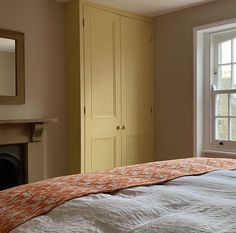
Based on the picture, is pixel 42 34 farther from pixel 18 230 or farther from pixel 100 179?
pixel 18 230

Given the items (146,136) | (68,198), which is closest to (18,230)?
(68,198)

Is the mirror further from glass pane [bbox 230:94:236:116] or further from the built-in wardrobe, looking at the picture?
glass pane [bbox 230:94:236:116]

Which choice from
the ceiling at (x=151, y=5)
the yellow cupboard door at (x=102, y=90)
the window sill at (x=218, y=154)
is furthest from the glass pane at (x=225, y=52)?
the yellow cupboard door at (x=102, y=90)

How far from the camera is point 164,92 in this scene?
13.7 feet

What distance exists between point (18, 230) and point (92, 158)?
2.56 meters

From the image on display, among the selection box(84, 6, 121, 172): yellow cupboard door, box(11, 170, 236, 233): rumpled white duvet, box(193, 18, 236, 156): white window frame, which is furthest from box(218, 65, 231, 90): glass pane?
box(11, 170, 236, 233): rumpled white duvet

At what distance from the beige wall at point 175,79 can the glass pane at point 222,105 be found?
0.29 m

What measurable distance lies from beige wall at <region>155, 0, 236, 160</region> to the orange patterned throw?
1874 millimetres

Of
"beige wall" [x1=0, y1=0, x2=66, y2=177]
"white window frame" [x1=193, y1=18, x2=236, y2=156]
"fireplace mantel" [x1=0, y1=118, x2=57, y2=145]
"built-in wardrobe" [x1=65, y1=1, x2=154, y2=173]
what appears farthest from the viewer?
"white window frame" [x1=193, y1=18, x2=236, y2=156]

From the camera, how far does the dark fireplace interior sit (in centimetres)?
328

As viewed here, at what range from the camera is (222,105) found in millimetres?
3807

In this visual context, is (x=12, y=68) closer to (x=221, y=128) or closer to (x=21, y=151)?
(x=21, y=151)

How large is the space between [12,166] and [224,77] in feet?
7.76

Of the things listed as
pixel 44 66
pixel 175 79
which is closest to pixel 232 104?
pixel 175 79
